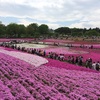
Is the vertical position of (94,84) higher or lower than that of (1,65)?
lower

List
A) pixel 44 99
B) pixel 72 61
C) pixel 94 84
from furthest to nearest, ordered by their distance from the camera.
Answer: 1. pixel 72 61
2. pixel 94 84
3. pixel 44 99

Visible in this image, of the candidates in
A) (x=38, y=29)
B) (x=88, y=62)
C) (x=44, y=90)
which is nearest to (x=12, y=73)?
(x=44, y=90)

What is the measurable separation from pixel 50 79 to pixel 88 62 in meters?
12.0

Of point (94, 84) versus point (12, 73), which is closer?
point (12, 73)

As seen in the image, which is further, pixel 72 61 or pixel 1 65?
pixel 72 61

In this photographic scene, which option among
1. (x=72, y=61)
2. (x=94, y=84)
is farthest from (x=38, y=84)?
(x=72, y=61)

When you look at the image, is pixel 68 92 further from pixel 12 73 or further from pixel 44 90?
pixel 12 73

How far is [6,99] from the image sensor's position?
30.2 feet

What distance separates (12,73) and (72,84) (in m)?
3.63

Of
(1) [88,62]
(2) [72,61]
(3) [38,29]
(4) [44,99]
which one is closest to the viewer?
(4) [44,99]

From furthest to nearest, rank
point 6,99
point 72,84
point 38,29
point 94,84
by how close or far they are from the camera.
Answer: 1. point 38,29
2. point 94,84
3. point 72,84
4. point 6,99

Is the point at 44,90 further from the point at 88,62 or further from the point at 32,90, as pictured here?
the point at 88,62

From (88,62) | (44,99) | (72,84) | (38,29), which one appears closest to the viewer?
(44,99)

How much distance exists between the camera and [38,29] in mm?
151000
